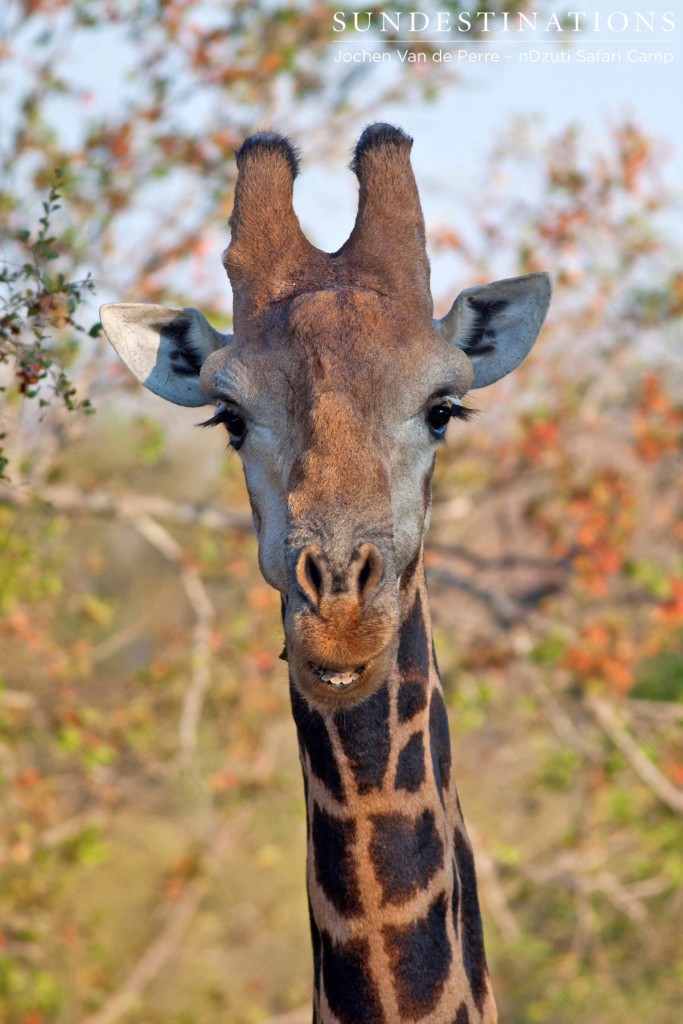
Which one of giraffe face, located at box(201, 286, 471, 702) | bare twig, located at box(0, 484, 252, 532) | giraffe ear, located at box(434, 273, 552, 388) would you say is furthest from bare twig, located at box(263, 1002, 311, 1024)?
giraffe face, located at box(201, 286, 471, 702)

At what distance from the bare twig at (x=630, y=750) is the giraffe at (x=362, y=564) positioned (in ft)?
20.4

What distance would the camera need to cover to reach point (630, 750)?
10117mm

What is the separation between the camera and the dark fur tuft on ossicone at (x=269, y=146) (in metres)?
4.31

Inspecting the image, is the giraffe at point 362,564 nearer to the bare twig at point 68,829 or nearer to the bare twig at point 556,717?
the bare twig at point 68,829

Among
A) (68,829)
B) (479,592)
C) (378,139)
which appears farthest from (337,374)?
(68,829)

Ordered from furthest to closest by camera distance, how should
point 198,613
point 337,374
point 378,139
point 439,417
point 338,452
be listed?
1. point 198,613
2. point 378,139
3. point 439,417
4. point 337,374
5. point 338,452

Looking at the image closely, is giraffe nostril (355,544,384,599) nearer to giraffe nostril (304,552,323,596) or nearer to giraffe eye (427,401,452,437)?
giraffe nostril (304,552,323,596)

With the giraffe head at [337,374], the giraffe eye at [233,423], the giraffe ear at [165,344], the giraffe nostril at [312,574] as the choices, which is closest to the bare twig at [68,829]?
the giraffe ear at [165,344]

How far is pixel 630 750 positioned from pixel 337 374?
7.37 m

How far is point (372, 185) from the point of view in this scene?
4203mm

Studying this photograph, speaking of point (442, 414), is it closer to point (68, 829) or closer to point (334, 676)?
point (334, 676)

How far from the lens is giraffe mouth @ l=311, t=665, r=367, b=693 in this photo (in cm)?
320

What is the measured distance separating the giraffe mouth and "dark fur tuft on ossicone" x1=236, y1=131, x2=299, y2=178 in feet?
6.48

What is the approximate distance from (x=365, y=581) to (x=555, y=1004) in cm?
853
